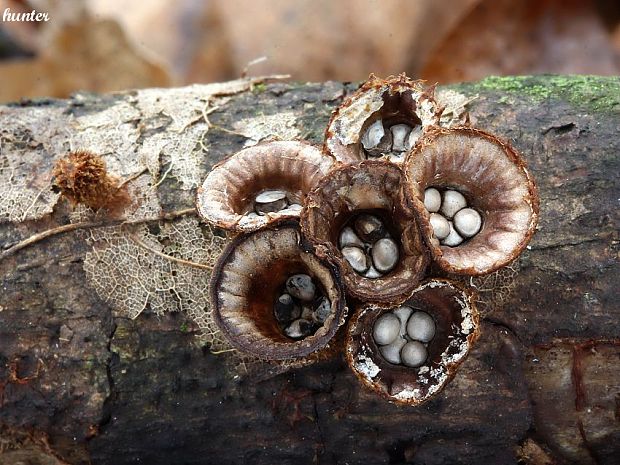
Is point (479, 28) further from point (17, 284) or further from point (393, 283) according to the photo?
point (17, 284)

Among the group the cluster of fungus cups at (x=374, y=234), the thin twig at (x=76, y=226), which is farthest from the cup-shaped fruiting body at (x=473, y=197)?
the thin twig at (x=76, y=226)

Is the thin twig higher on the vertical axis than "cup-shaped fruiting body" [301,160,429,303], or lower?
higher

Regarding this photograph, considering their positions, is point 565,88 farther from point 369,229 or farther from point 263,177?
point 263,177

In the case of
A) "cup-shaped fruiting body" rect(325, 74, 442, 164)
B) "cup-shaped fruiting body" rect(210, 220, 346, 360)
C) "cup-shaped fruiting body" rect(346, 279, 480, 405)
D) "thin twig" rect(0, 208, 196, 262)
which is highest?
"cup-shaped fruiting body" rect(325, 74, 442, 164)

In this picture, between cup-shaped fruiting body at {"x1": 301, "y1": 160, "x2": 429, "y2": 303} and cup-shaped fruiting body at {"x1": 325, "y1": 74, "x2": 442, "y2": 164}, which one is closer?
cup-shaped fruiting body at {"x1": 301, "y1": 160, "x2": 429, "y2": 303}

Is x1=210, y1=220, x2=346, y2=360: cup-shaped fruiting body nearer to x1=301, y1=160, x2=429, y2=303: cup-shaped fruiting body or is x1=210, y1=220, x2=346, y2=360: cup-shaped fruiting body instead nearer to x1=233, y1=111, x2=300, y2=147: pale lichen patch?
x1=301, y1=160, x2=429, y2=303: cup-shaped fruiting body

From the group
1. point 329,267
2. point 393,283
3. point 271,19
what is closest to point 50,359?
point 329,267

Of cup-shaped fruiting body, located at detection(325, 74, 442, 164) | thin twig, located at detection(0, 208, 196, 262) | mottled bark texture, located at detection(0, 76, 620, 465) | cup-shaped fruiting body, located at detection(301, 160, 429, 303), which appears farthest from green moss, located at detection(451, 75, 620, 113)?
thin twig, located at detection(0, 208, 196, 262)

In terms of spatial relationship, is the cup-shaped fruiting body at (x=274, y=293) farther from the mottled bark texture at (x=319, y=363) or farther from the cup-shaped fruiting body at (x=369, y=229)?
the mottled bark texture at (x=319, y=363)
